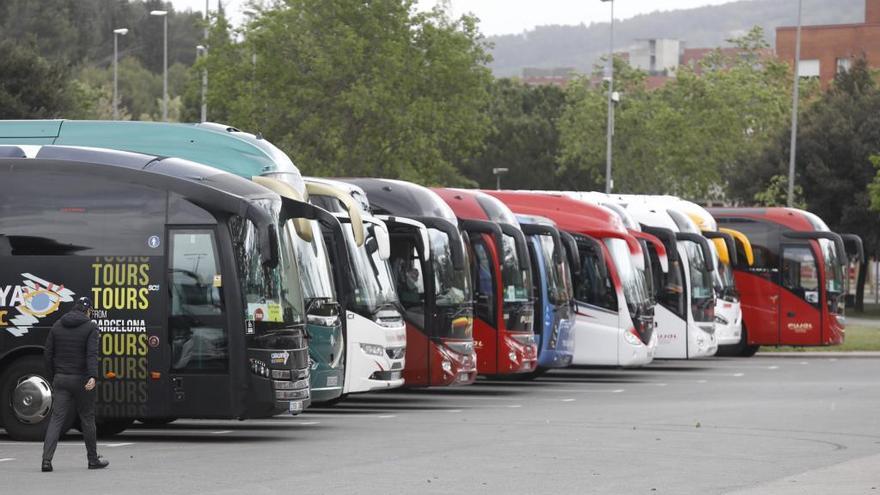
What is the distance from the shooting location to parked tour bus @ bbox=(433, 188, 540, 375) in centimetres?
2648

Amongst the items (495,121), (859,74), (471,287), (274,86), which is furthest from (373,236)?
(495,121)

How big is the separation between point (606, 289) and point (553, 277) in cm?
179

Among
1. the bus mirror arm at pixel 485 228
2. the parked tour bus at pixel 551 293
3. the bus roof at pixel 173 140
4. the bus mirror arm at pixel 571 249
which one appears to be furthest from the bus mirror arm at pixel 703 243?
A: the bus roof at pixel 173 140

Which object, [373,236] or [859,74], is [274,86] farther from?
[373,236]

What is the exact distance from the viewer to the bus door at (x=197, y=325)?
58.4 feet

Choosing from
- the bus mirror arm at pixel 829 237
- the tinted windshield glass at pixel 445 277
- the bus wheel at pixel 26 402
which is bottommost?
the bus wheel at pixel 26 402

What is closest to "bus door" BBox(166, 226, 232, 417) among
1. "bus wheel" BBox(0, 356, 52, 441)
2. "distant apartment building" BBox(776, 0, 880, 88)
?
"bus wheel" BBox(0, 356, 52, 441)

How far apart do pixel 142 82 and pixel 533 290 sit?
311 feet

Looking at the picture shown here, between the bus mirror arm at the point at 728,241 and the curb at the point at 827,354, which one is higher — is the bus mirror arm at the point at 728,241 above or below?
above

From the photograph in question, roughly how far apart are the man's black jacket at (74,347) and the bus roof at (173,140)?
18.0ft

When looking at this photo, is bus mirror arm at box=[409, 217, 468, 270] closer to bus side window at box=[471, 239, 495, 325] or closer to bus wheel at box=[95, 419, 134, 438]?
bus side window at box=[471, 239, 495, 325]

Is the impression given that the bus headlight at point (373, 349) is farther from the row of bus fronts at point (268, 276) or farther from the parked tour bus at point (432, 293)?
the parked tour bus at point (432, 293)

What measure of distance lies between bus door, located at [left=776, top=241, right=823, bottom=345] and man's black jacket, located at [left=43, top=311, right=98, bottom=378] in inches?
967

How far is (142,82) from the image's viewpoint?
119438 millimetres
